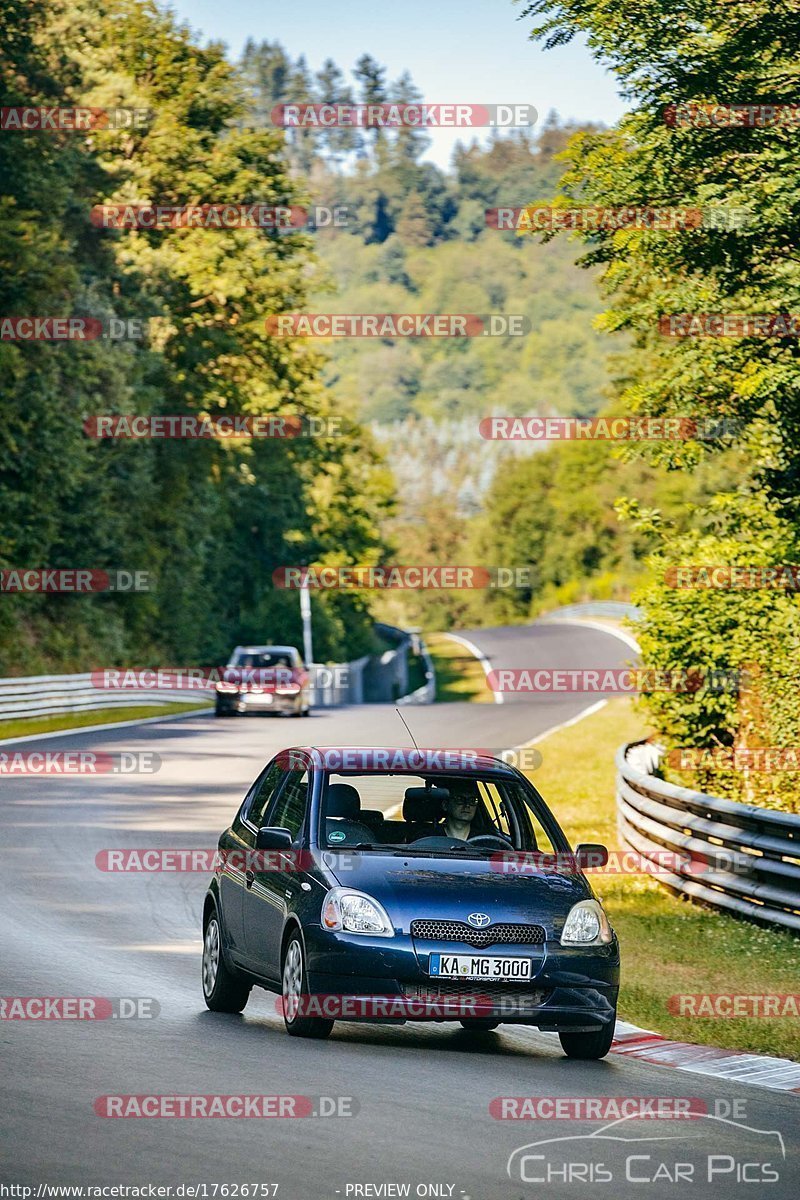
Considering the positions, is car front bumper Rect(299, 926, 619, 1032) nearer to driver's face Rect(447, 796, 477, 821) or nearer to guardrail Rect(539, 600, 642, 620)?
driver's face Rect(447, 796, 477, 821)

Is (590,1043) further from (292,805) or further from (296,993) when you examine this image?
(292,805)

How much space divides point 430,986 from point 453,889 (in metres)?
0.52

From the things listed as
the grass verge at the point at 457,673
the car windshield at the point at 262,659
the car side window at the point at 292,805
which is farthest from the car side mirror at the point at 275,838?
the grass verge at the point at 457,673

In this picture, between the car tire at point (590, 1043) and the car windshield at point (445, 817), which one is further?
the car windshield at point (445, 817)

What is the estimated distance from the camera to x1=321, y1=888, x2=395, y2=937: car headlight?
9766mm

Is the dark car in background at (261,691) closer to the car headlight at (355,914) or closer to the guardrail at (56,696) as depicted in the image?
the guardrail at (56,696)

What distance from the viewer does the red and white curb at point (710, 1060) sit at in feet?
31.3

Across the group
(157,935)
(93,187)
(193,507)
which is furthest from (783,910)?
(193,507)

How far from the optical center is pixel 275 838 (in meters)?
10.4

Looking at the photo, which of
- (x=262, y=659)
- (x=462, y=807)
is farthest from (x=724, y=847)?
(x=262, y=659)

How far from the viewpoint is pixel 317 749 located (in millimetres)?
11109

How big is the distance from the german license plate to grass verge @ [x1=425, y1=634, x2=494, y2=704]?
60286 mm

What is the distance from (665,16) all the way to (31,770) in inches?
607

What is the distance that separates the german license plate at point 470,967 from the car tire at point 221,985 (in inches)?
70.7
